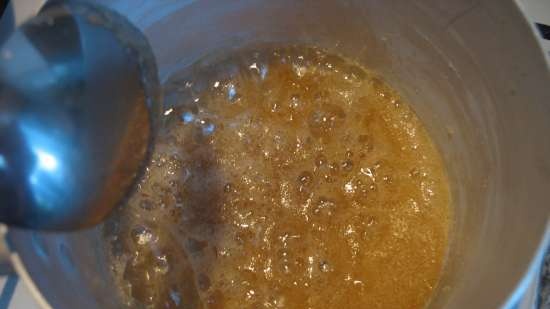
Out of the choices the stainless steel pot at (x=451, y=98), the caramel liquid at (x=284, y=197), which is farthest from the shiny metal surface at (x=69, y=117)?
the caramel liquid at (x=284, y=197)

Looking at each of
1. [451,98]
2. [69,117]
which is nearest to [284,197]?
[451,98]

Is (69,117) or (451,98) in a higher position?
(69,117)

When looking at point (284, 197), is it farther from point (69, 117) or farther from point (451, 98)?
point (69, 117)

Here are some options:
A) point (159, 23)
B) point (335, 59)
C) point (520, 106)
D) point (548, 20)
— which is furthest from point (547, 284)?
point (159, 23)

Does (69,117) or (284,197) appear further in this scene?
(284,197)

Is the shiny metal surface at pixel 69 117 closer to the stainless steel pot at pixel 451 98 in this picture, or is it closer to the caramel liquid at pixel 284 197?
the stainless steel pot at pixel 451 98

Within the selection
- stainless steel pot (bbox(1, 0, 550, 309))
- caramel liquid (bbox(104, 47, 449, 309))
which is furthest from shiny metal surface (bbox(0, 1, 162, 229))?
caramel liquid (bbox(104, 47, 449, 309))
